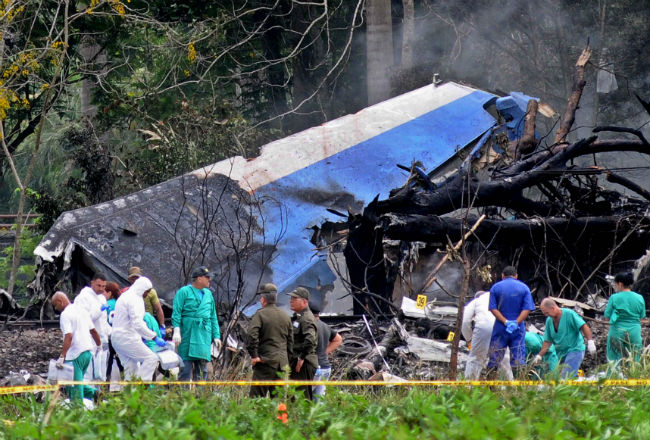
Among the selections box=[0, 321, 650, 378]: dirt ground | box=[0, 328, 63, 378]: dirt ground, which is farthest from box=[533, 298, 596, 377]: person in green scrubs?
box=[0, 328, 63, 378]: dirt ground

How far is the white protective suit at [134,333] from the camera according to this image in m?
9.45

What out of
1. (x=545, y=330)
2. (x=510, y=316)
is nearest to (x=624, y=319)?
(x=545, y=330)

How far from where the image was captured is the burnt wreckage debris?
12445 mm

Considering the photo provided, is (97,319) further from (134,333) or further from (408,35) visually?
(408,35)

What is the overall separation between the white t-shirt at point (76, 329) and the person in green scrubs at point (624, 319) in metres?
5.32

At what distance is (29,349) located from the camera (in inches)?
468

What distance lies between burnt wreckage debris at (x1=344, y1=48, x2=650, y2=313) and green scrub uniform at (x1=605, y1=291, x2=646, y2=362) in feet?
9.54

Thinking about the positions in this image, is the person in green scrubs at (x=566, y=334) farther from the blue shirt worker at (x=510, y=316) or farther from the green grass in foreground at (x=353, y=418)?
the green grass in foreground at (x=353, y=418)

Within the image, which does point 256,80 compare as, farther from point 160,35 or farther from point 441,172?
point 441,172

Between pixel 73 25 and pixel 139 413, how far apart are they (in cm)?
1636

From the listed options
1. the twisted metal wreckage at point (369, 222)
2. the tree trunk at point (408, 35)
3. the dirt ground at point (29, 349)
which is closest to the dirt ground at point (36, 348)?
the dirt ground at point (29, 349)

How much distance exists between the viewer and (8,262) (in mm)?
24062

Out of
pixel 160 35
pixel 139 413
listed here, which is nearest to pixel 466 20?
pixel 160 35

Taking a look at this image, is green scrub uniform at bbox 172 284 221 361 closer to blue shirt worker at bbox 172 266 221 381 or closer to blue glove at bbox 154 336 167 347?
A: blue shirt worker at bbox 172 266 221 381
